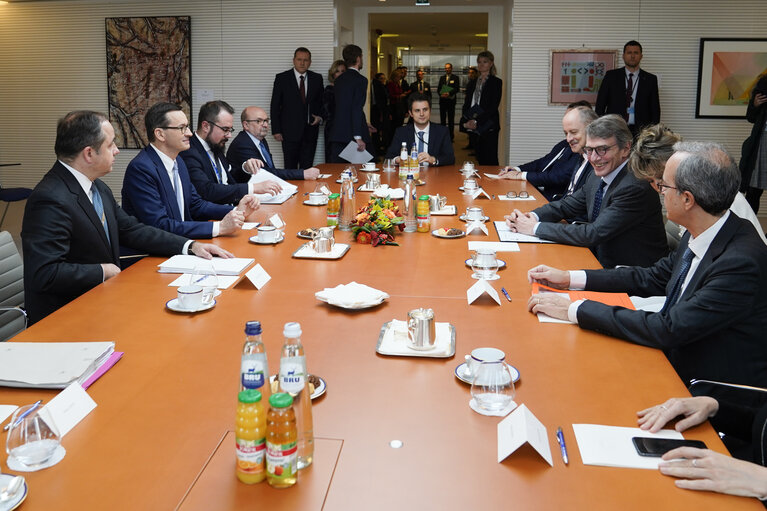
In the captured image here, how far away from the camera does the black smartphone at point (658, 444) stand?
149cm

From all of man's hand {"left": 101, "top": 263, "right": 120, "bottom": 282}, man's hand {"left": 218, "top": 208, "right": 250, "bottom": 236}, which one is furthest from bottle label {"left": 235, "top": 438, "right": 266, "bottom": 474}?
man's hand {"left": 218, "top": 208, "right": 250, "bottom": 236}

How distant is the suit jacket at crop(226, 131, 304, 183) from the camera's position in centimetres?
579

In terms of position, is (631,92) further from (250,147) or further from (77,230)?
(77,230)

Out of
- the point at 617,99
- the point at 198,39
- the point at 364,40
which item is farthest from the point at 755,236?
the point at 364,40

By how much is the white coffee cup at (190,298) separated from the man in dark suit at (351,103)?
18.8 feet

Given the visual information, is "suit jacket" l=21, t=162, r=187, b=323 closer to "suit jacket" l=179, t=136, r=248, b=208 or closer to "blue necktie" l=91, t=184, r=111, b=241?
"blue necktie" l=91, t=184, r=111, b=241

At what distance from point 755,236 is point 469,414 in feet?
3.77

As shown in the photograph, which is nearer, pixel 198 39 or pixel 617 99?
pixel 617 99

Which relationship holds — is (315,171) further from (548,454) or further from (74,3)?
(74,3)

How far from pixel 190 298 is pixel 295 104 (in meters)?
6.74

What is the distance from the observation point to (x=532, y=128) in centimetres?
905

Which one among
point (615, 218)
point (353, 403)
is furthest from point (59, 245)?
point (615, 218)

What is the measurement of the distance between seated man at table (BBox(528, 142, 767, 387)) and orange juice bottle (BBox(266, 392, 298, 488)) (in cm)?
120

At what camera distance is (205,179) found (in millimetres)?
4891
